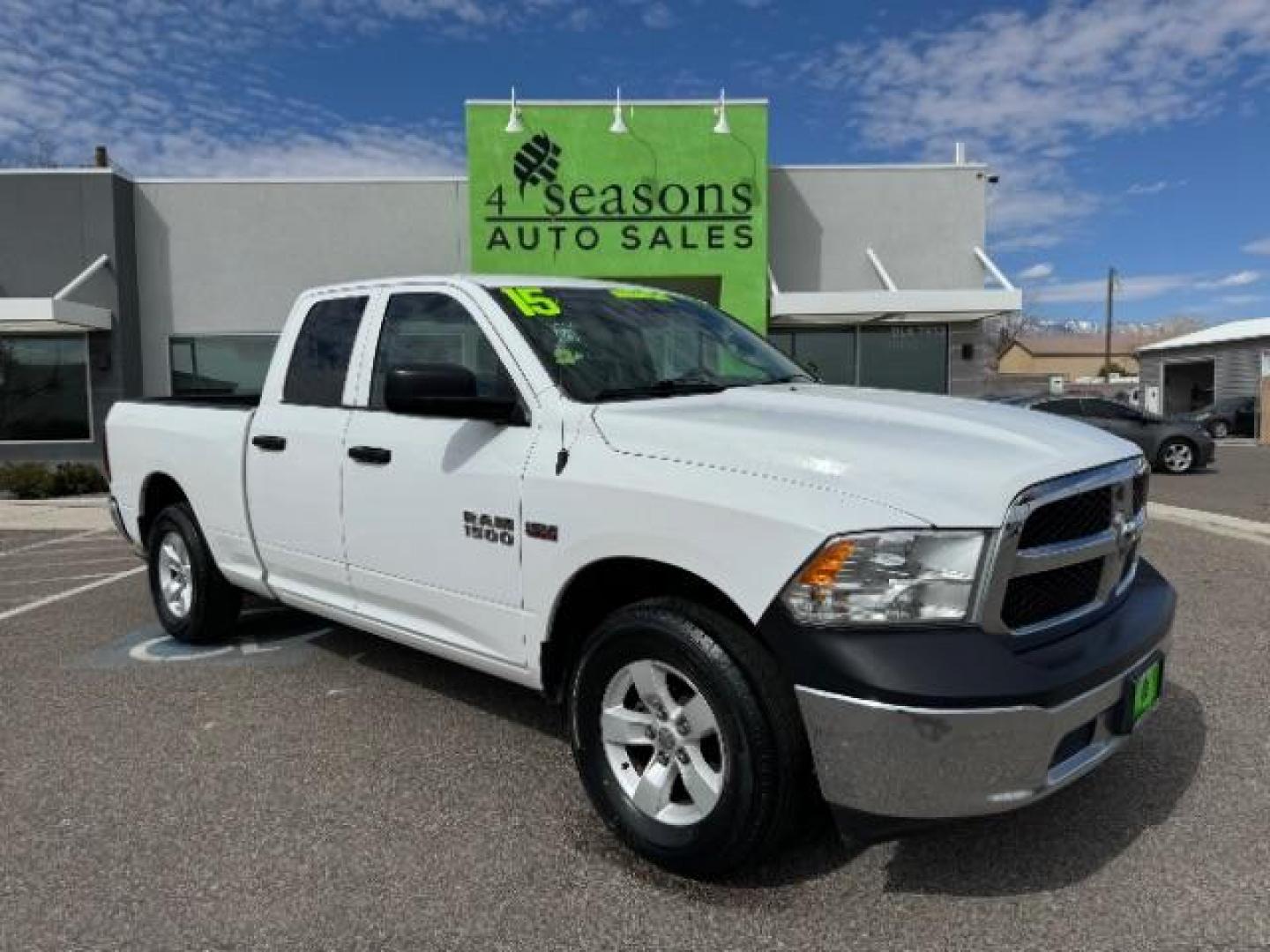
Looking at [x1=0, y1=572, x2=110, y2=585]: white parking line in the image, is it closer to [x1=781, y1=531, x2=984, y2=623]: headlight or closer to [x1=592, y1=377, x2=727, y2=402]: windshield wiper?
[x1=592, y1=377, x2=727, y2=402]: windshield wiper

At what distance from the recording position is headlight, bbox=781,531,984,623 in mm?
2598

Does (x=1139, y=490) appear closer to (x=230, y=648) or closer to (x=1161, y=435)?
(x=230, y=648)

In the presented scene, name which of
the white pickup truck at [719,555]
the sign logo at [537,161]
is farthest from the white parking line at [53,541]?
the sign logo at [537,161]

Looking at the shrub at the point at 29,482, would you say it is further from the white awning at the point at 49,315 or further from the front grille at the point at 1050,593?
the front grille at the point at 1050,593

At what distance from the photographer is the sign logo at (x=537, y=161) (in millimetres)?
17125

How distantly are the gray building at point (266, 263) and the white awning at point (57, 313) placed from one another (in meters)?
0.14

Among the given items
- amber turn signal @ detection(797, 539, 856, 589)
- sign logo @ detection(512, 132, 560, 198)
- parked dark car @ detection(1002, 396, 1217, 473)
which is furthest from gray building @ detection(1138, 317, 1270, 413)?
amber turn signal @ detection(797, 539, 856, 589)

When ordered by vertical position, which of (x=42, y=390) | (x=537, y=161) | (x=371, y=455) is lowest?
(x=371, y=455)

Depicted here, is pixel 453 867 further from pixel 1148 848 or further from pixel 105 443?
pixel 105 443

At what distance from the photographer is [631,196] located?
17.3 meters

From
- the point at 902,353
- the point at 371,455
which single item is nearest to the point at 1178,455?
the point at 902,353

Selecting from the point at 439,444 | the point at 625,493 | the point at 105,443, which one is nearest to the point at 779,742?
the point at 625,493

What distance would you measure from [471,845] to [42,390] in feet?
61.7

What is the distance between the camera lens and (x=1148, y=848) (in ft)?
10.5
